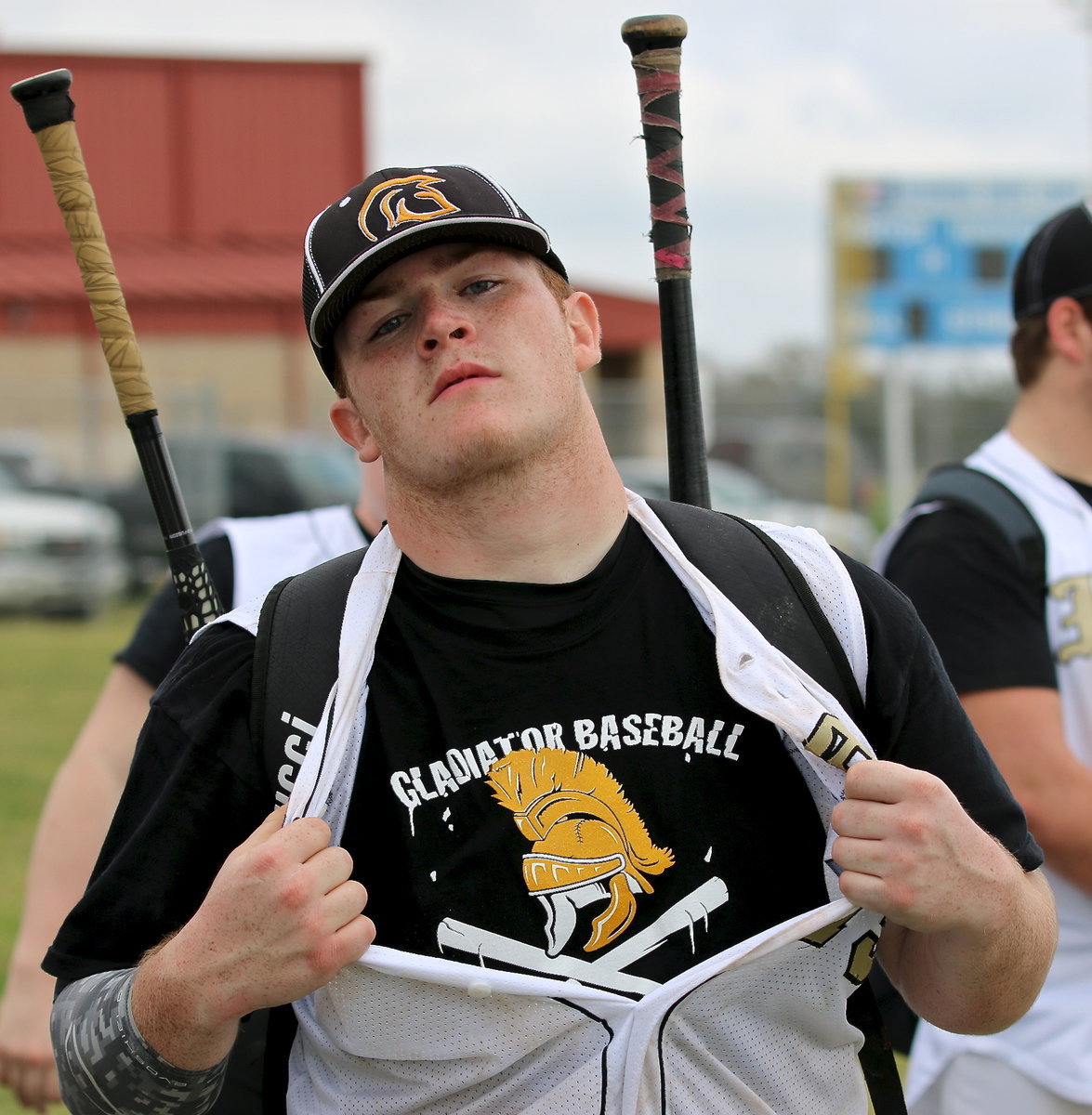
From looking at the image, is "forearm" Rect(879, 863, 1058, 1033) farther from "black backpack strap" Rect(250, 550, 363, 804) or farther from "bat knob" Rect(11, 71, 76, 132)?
"bat knob" Rect(11, 71, 76, 132)

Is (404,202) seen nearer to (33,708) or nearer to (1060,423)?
(1060,423)

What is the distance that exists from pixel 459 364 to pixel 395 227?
0.70 feet

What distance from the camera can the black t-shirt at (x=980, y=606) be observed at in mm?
2756

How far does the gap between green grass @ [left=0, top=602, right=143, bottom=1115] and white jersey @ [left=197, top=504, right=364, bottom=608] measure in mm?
2625

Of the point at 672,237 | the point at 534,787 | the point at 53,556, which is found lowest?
the point at 53,556

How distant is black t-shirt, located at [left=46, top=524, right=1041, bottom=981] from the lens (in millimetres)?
1829

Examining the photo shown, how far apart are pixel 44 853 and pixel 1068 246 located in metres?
2.56

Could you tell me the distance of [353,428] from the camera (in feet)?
7.06

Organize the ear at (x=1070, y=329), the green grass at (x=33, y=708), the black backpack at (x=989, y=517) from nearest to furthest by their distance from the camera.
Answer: the black backpack at (x=989, y=517)
the ear at (x=1070, y=329)
the green grass at (x=33, y=708)

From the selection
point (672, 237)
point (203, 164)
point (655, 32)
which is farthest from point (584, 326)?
point (203, 164)

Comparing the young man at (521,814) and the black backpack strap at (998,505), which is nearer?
the young man at (521,814)

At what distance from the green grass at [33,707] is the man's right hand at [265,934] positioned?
3.41 meters

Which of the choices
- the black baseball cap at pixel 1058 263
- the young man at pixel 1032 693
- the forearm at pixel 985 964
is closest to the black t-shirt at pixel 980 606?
the young man at pixel 1032 693

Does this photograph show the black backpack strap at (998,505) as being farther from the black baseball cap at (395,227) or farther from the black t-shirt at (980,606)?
the black baseball cap at (395,227)
